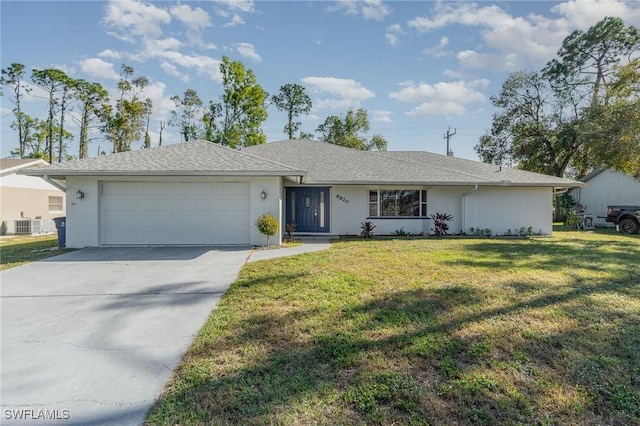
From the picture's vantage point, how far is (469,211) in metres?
13.7

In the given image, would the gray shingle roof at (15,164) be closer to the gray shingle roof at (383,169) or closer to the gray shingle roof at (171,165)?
the gray shingle roof at (171,165)

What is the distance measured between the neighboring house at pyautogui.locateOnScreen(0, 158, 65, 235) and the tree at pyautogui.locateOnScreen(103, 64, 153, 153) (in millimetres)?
12644

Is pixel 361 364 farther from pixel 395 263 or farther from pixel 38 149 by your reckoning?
pixel 38 149

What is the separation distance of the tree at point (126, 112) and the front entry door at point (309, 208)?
24673 mm

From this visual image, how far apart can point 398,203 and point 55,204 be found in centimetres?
1978

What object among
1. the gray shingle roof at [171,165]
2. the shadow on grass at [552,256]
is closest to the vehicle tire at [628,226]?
the shadow on grass at [552,256]

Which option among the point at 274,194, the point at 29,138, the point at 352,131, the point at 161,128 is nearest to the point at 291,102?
the point at 352,131

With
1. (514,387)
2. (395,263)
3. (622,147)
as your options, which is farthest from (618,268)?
(622,147)

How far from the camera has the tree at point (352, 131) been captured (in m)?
33.4

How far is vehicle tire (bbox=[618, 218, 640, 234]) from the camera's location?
15.0 meters

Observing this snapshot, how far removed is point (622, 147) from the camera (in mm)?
11711

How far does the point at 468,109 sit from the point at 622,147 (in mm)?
12412

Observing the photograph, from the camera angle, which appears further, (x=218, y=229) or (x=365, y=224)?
(x=365, y=224)

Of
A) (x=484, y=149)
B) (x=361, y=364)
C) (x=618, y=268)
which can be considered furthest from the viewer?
(x=484, y=149)
